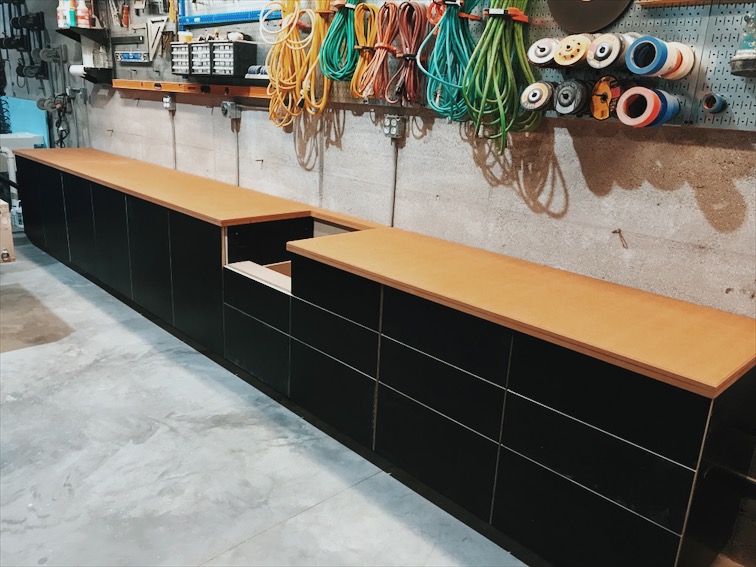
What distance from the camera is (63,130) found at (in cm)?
595

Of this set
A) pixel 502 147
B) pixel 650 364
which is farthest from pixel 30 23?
pixel 650 364

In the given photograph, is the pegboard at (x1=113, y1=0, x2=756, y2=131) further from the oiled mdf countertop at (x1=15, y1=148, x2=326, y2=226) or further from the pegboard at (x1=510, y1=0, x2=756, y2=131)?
the oiled mdf countertop at (x1=15, y1=148, x2=326, y2=226)

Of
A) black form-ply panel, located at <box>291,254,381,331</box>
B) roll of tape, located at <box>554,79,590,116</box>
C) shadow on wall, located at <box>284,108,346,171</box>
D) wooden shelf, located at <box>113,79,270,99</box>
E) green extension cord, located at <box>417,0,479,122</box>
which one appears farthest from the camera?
wooden shelf, located at <box>113,79,270,99</box>

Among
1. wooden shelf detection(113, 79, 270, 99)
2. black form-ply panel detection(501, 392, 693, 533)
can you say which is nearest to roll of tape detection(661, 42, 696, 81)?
black form-ply panel detection(501, 392, 693, 533)

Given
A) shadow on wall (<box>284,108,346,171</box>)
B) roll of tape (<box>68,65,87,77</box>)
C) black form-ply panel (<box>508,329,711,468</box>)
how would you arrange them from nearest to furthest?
1. black form-ply panel (<box>508,329,711,468</box>)
2. shadow on wall (<box>284,108,346,171</box>)
3. roll of tape (<box>68,65,87,77</box>)

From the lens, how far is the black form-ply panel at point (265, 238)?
2990 millimetres

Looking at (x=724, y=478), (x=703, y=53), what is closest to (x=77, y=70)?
(x=703, y=53)

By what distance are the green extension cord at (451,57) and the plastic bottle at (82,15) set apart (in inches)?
137

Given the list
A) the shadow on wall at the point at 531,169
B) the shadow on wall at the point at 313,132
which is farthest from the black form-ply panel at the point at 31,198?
the shadow on wall at the point at 531,169

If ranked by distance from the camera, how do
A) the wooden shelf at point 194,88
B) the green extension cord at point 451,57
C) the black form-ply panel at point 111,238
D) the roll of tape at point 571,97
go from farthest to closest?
the black form-ply panel at point 111,238 < the wooden shelf at point 194,88 < the green extension cord at point 451,57 < the roll of tape at point 571,97

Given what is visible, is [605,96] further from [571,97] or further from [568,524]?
[568,524]

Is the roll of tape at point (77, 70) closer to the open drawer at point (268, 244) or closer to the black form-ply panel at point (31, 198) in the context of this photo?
the black form-ply panel at point (31, 198)

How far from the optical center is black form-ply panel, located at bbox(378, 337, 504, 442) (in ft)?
6.23

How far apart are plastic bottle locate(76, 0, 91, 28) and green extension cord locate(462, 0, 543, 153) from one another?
3.77m
